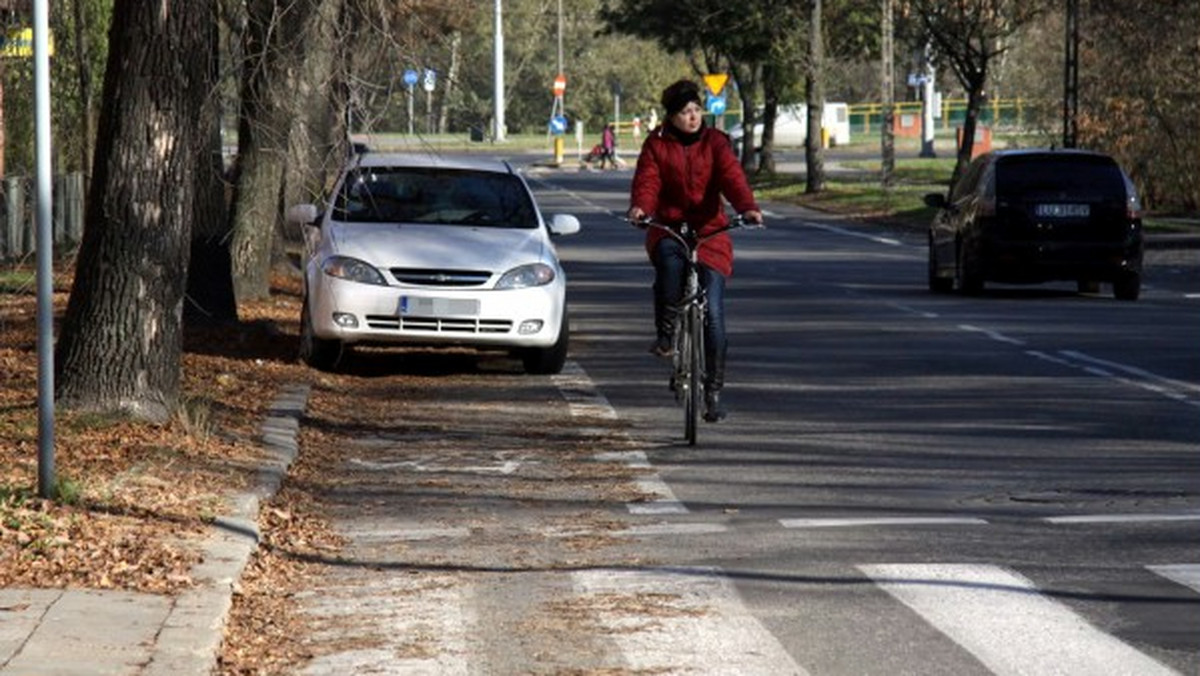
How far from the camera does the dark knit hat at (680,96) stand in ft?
47.6

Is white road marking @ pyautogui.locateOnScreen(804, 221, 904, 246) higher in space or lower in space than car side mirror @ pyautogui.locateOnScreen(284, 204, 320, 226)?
lower

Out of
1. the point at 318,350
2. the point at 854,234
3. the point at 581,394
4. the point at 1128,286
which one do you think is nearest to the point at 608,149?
the point at 854,234

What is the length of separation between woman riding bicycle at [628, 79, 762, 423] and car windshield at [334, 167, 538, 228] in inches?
192

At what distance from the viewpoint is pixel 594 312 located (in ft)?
84.6

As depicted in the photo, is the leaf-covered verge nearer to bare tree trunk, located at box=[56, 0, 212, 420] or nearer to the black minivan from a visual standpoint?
bare tree trunk, located at box=[56, 0, 212, 420]

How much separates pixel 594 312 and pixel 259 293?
3418 millimetres

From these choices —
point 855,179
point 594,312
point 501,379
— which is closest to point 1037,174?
point 594,312

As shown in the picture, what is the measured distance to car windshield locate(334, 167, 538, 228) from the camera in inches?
764

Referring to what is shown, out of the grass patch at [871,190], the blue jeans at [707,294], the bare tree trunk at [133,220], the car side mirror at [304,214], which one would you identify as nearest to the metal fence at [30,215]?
the car side mirror at [304,214]

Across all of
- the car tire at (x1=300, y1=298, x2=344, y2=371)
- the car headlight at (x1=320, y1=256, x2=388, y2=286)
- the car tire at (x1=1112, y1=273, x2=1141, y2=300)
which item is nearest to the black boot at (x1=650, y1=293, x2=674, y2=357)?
the car headlight at (x1=320, y1=256, x2=388, y2=286)

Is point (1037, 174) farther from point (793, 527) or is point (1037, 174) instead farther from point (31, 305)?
point (793, 527)

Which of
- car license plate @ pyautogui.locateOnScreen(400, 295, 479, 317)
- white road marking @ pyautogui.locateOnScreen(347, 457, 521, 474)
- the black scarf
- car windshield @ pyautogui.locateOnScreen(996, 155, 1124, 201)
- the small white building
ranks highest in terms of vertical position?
the small white building

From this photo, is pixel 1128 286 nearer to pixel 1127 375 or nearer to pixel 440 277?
pixel 1127 375

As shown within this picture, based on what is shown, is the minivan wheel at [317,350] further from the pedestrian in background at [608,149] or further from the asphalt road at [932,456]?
the pedestrian in background at [608,149]
